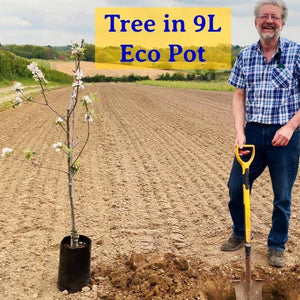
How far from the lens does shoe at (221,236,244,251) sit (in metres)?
4.01

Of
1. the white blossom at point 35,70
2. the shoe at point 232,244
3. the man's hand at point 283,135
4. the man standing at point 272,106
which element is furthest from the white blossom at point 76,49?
the shoe at point 232,244

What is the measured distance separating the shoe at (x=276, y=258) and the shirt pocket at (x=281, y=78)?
137 centimetres

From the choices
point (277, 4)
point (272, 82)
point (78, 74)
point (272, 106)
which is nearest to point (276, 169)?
point (272, 106)

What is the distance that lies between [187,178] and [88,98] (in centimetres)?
364

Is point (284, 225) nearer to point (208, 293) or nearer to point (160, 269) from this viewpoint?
point (208, 293)

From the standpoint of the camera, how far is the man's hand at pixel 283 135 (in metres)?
3.37

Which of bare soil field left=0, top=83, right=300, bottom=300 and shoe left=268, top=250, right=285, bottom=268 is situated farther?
shoe left=268, top=250, right=285, bottom=268

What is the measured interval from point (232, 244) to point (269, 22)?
1.89 metres

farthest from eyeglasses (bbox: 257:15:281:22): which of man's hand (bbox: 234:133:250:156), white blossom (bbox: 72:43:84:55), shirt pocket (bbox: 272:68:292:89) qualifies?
white blossom (bbox: 72:43:84:55)

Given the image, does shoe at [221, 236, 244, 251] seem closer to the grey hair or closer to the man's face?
the man's face

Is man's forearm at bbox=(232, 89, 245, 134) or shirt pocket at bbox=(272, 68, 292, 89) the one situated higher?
shirt pocket at bbox=(272, 68, 292, 89)

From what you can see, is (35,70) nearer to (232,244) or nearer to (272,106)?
(272,106)

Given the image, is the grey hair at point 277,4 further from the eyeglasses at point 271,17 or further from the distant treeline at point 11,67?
the distant treeline at point 11,67

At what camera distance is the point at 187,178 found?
21.6ft
